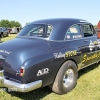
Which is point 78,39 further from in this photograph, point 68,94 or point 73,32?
point 68,94

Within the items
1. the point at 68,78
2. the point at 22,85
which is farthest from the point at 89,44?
the point at 22,85

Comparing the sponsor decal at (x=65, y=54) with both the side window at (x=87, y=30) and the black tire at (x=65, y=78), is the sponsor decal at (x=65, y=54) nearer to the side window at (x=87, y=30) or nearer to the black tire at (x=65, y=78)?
the black tire at (x=65, y=78)

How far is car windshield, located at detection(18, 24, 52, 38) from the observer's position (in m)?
4.18

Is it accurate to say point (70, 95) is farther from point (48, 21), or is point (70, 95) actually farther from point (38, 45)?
point (48, 21)

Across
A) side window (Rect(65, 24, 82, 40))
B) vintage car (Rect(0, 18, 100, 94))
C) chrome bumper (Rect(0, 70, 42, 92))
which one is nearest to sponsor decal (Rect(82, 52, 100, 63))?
vintage car (Rect(0, 18, 100, 94))

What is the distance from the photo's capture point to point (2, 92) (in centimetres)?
412

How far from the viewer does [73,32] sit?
15.1 ft

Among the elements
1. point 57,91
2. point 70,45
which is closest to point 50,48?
point 70,45

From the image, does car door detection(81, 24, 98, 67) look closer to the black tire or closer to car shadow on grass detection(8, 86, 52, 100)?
the black tire

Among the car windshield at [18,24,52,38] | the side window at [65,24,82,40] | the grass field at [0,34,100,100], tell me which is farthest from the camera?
the side window at [65,24,82,40]

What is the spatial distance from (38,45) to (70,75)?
1.16 m

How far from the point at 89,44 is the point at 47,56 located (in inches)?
75.7

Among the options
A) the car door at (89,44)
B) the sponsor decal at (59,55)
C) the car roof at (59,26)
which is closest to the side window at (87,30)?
the car door at (89,44)

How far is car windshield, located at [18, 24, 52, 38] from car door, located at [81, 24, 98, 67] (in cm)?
123
